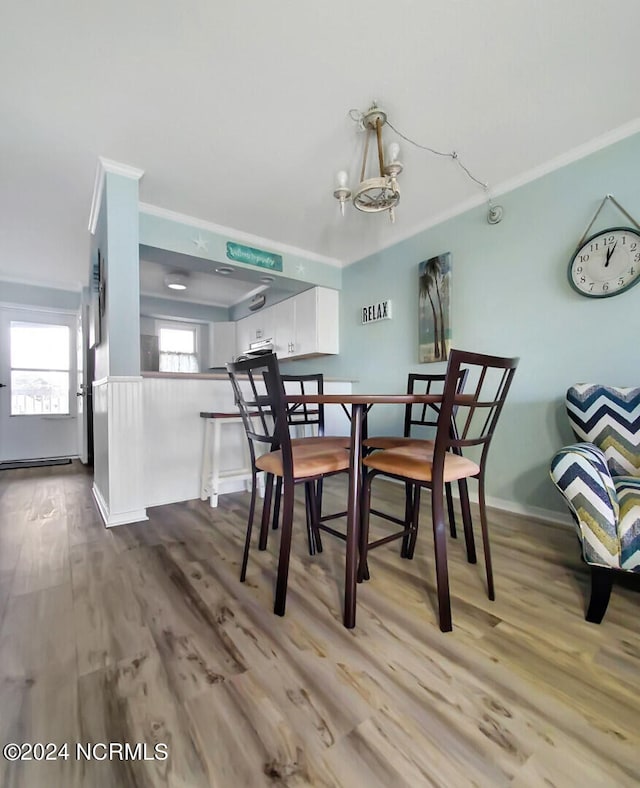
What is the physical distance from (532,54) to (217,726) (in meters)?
2.71

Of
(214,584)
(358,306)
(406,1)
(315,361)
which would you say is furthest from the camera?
(315,361)

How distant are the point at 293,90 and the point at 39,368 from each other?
4.63 metres

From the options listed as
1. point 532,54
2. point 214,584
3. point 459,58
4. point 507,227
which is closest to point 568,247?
point 507,227

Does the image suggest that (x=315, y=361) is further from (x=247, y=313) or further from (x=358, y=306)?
(x=247, y=313)

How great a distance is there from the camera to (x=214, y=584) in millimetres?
1467

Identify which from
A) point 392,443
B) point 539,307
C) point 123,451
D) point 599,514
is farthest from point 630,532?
point 123,451

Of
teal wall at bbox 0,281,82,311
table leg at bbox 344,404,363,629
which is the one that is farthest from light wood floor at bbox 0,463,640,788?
teal wall at bbox 0,281,82,311

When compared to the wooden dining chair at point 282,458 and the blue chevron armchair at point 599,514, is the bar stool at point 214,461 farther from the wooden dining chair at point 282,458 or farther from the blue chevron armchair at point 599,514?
the blue chevron armchair at point 599,514

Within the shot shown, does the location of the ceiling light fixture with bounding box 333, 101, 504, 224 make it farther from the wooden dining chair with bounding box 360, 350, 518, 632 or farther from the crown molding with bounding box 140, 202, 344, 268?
the crown molding with bounding box 140, 202, 344, 268

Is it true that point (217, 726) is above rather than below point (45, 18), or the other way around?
below

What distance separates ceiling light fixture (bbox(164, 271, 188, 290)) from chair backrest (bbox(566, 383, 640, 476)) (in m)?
4.12

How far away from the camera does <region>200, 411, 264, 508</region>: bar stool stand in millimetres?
2482

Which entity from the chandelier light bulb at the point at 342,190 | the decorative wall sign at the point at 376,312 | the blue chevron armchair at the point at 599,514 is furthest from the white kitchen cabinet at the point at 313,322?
the blue chevron armchair at the point at 599,514

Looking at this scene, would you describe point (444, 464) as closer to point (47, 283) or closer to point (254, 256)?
point (254, 256)
